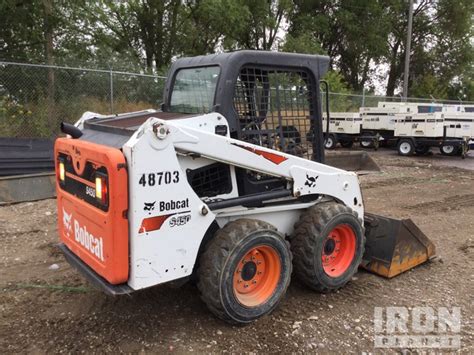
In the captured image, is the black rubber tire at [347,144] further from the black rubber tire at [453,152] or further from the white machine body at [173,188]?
the white machine body at [173,188]

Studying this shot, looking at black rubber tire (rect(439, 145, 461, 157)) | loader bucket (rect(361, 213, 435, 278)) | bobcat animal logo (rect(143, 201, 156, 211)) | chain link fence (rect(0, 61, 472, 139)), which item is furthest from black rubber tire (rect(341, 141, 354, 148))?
bobcat animal logo (rect(143, 201, 156, 211))

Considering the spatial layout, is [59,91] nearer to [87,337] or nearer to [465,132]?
[87,337]

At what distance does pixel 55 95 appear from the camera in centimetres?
1073

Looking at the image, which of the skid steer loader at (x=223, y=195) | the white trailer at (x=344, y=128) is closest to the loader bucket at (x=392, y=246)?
the skid steer loader at (x=223, y=195)

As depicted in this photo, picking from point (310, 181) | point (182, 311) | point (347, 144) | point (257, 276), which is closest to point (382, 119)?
point (347, 144)

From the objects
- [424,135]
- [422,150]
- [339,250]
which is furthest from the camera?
[422,150]

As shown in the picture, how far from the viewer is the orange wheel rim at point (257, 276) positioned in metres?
3.50

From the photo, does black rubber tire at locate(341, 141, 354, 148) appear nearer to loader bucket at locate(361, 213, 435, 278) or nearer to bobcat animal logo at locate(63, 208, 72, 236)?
loader bucket at locate(361, 213, 435, 278)

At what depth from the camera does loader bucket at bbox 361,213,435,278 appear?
436 cm

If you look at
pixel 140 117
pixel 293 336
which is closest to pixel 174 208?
pixel 140 117

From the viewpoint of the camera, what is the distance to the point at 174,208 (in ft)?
9.92

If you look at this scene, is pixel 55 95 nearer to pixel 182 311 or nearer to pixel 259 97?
pixel 259 97

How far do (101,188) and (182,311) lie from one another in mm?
1398

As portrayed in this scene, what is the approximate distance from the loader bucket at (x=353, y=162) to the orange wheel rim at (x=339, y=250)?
24.4 feet
